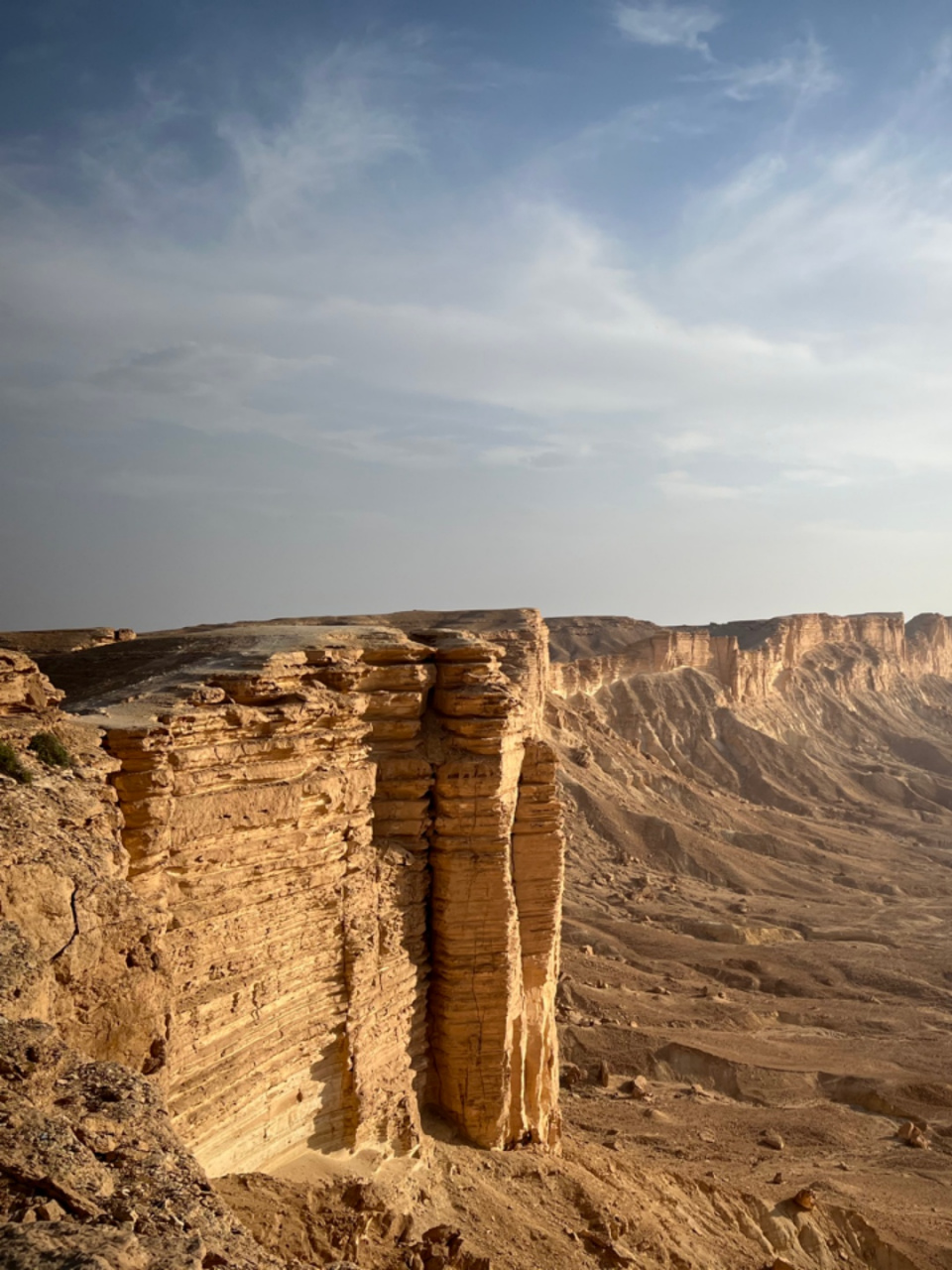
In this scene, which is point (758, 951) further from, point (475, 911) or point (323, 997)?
point (323, 997)

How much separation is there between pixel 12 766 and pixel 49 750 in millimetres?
807

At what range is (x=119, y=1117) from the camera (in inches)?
203

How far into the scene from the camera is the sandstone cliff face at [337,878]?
10.6 meters

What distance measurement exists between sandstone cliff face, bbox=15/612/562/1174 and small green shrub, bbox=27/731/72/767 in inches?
27.0

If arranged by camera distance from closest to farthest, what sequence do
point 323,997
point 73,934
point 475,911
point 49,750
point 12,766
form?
point 73,934, point 12,766, point 49,750, point 323,997, point 475,911

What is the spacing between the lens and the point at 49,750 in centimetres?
921

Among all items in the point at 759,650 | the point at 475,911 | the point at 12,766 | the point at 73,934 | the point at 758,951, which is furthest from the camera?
the point at 759,650

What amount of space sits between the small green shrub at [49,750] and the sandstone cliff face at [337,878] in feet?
2.25

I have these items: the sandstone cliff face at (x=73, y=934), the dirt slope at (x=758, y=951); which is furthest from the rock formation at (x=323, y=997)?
the dirt slope at (x=758, y=951)

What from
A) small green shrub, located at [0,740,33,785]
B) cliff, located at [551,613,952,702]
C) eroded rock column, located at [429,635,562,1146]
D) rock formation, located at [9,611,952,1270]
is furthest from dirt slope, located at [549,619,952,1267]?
small green shrub, located at [0,740,33,785]

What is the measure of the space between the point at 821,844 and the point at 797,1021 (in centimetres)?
2857

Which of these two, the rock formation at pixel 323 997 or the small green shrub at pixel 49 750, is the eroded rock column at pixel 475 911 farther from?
the small green shrub at pixel 49 750

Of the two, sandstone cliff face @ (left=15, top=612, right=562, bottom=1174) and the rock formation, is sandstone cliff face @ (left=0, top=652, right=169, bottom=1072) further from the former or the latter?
sandstone cliff face @ (left=15, top=612, right=562, bottom=1174)

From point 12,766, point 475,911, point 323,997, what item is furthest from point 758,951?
point 12,766
